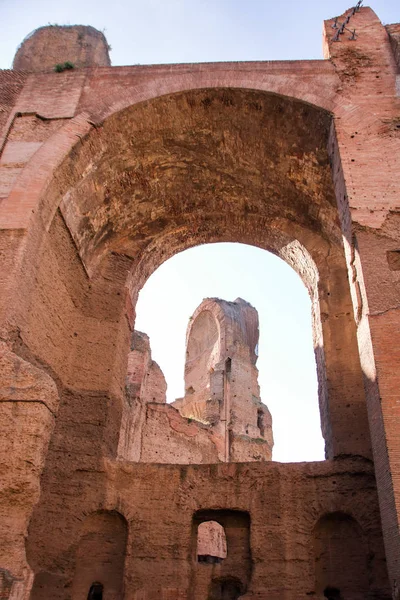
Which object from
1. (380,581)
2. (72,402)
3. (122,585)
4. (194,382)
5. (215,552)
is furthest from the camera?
(194,382)

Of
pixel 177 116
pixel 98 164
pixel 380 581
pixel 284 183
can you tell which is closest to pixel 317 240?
pixel 284 183

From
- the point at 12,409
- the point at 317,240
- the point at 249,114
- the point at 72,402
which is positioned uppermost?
the point at 249,114

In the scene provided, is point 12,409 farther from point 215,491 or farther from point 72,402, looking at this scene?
point 215,491

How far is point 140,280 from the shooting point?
881 cm

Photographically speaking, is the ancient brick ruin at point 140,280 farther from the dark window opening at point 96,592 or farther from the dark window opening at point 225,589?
the dark window opening at point 96,592

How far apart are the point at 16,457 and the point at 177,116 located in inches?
186

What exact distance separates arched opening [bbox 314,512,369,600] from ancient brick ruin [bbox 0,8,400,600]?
0.07 ft

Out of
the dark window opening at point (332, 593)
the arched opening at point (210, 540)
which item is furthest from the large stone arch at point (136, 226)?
the arched opening at point (210, 540)

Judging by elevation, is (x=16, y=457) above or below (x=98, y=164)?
below

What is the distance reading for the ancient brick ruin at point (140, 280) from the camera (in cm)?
512

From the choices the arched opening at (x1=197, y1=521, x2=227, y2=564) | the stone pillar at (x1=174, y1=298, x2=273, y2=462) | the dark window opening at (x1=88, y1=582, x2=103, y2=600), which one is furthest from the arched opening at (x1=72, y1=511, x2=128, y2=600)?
the stone pillar at (x1=174, y1=298, x2=273, y2=462)

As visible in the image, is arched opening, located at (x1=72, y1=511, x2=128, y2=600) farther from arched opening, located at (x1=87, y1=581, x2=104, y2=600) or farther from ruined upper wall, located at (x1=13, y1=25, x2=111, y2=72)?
ruined upper wall, located at (x1=13, y1=25, x2=111, y2=72)

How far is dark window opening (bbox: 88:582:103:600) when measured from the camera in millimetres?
6285

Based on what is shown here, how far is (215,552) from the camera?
12547 mm
